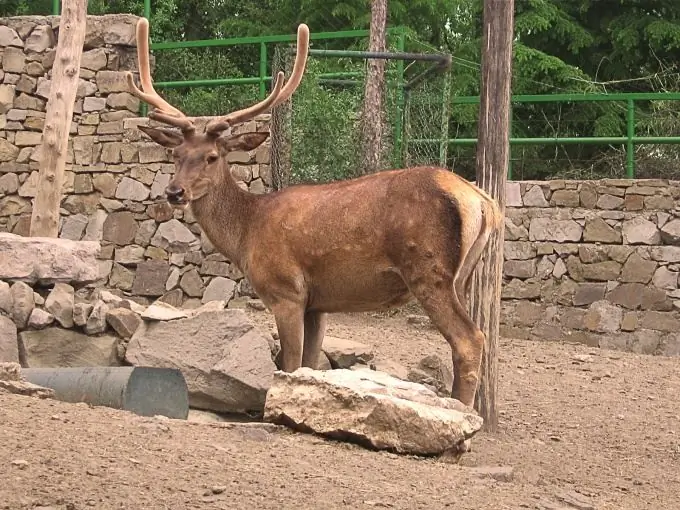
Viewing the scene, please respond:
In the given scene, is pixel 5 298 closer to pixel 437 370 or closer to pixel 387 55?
pixel 437 370

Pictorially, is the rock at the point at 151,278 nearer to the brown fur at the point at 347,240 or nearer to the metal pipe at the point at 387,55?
the metal pipe at the point at 387,55

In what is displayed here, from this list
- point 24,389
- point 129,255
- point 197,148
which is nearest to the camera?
point 24,389

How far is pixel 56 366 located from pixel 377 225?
236 cm

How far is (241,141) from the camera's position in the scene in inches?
347

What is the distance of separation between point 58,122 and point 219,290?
3670 mm

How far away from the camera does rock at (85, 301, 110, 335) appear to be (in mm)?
8664

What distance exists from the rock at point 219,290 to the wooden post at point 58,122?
11.0 feet

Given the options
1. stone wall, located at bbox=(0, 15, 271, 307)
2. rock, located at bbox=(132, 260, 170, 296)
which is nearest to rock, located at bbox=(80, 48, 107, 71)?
stone wall, located at bbox=(0, 15, 271, 307)

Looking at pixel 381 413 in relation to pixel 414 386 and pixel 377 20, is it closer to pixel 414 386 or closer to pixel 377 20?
pixel 414 386

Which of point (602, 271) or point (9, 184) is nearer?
point (602, 271)

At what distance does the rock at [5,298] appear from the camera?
8.36m

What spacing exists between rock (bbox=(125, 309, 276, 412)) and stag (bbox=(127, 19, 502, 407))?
215 mm

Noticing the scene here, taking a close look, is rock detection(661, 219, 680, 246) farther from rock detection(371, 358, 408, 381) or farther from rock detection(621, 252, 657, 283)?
rock detection(371, 358, 408, 381)

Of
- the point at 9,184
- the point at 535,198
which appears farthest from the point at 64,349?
the point at 9,184
